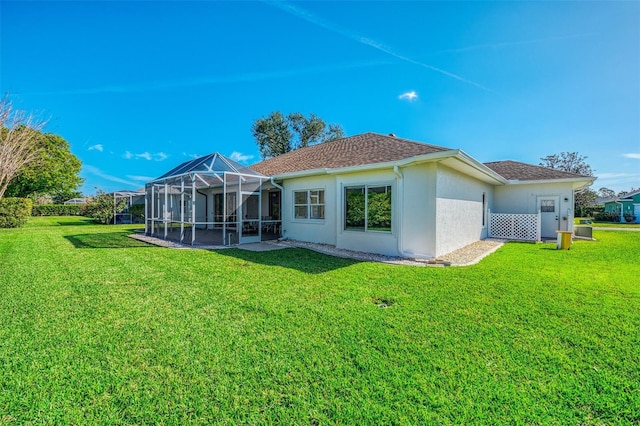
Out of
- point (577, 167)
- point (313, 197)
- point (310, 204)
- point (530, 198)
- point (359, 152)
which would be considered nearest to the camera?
point (313, 197)

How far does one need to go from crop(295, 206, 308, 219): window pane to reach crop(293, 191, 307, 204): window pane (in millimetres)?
269

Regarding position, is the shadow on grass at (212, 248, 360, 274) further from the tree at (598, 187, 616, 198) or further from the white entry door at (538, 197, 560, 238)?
the tree at (598, 187, 616, 198)

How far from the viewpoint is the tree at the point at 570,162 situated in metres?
39.0

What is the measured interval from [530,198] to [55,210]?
53.5 metres

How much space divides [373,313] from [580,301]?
3883 millimetres

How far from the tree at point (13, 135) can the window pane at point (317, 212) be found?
66.9 feet

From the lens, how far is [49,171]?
30.0 metres

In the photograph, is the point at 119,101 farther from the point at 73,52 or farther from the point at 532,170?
the point at 532,170

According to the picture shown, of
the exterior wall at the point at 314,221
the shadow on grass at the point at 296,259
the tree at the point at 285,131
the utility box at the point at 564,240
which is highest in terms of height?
the tree at the point at 285,131

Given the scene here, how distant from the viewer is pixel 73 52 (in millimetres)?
17109

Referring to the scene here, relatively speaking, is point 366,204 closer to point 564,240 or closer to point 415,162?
point 415,162

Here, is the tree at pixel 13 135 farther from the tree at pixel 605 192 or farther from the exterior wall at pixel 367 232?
the tree at pixel 605 192

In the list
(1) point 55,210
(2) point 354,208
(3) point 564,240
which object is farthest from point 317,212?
(1) point 55,210

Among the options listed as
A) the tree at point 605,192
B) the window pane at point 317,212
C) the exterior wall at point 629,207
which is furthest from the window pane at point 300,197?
the tree at point 605,192
